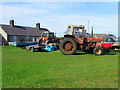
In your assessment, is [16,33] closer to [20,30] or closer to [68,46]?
[20,30]

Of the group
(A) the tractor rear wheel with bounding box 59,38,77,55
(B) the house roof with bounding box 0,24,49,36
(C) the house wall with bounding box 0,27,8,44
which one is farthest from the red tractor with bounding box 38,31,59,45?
(B) the house roof with bounding box 0,24,49,36

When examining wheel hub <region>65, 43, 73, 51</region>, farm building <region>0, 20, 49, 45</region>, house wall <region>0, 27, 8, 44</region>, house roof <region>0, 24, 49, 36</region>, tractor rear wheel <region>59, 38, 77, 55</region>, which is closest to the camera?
tractor rear wheel <region>59, 38, 77, 55</region>

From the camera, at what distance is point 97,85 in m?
6.23

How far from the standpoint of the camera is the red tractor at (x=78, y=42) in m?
18.6

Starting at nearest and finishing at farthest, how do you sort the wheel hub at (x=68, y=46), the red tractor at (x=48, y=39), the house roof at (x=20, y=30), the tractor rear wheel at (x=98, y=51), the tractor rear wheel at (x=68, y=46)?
the tractor rear wheel at (x=98, y=51)
the tractor rear wheel at (x=68, y=46)
the wheel hub at (x=68, y=46)
the red tractor at (x=48, y=39)
the house roof at (x=20, y=30)

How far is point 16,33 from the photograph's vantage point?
48156 mm

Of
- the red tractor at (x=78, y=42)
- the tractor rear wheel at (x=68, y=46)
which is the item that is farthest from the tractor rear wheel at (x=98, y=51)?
the tractor rear wheel at (x=68, y=46)

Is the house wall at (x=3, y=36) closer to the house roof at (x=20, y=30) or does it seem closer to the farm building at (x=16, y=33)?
the farm building at (x=16, y=33)

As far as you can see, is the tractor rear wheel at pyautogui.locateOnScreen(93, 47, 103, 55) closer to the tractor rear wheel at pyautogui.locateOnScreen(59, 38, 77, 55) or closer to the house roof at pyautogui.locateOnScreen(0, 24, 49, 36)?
the tractor rear wheel at pyautogui.locateOnScreen(59, 38, 77, 55)

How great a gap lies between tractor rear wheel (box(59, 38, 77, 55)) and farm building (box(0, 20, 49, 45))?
26.6 meters

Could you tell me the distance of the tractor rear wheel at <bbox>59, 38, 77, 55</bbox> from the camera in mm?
18250

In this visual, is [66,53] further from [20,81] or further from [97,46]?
[20,81]

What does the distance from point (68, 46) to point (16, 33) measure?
104ft

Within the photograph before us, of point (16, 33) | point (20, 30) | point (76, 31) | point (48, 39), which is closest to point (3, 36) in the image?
point (16, 33)
